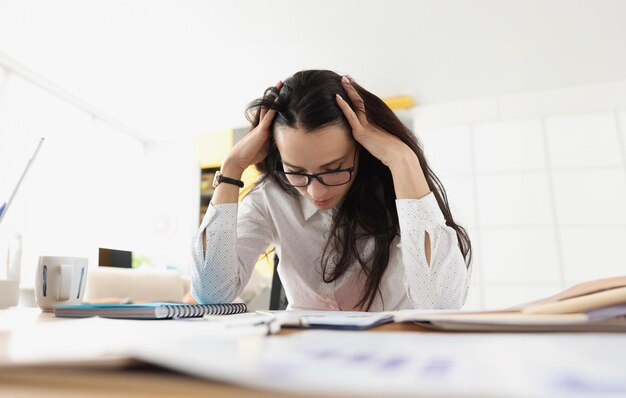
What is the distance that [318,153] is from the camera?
1007mm

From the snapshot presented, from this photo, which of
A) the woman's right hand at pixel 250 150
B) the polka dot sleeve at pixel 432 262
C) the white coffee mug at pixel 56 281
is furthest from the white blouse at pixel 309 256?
the white coffee mug at pixel 56 281

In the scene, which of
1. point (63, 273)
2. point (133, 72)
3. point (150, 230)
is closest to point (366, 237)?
point (63, 273)

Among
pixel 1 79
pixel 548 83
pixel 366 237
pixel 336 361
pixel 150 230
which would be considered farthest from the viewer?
pixel 150 230

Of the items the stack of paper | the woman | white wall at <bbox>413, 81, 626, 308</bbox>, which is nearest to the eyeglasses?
the woman

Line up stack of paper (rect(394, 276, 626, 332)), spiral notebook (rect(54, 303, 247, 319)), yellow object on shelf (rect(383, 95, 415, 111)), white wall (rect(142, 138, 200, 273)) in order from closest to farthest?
stack of paper (rect(394, 276, 626, 332))
spiral notebook (rect(54, 303, 247, 319))
yellow object on shelf (rect(383, 95, 415, 111))
white wall (rect(142, 138, 200, 273))

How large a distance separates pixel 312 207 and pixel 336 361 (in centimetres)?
101

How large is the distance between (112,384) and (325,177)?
0.89 metres

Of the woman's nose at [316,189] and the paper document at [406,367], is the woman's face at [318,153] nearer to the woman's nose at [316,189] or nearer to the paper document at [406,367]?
the woman's nose at [316,189]

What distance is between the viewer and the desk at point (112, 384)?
0.55 feet

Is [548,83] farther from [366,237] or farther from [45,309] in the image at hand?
[45,309]

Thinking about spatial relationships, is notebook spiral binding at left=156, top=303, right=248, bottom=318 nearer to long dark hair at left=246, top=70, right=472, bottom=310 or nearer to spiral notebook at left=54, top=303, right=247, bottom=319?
spiral notebook at left=54, top=303, right=247, bottom=319

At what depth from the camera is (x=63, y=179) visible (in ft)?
12.5

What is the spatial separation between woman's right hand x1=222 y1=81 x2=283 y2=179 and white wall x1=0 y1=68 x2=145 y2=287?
261 cm

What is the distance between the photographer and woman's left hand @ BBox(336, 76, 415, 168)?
104 centimetres
